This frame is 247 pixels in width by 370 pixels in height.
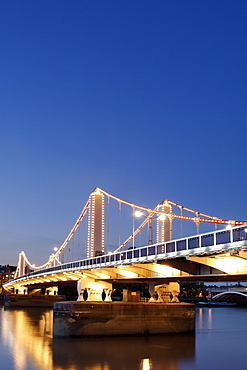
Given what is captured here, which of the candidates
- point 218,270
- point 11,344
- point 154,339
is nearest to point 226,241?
point 218,270

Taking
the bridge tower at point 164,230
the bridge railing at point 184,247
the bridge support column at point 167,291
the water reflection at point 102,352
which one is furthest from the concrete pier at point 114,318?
the bridge tower at point 164,230

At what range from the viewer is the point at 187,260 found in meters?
39.6

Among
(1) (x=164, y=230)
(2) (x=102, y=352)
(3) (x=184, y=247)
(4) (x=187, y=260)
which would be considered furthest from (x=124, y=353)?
(1) (x=164, y=230)

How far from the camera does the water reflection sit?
29438 millimetres

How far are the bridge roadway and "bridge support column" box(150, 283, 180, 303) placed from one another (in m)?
0.90

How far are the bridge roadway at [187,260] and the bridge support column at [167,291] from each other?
90 cm

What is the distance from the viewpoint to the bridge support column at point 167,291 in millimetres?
49906

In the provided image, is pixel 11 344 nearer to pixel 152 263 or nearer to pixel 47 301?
pixel 152 263

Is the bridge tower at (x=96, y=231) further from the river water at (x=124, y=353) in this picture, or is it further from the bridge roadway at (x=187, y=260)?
the river water at (x=124, y=353)

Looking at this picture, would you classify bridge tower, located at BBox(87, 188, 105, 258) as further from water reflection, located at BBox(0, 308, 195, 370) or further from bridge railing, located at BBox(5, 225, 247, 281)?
water reflection, located at BBox(0, 308, 195, 370)

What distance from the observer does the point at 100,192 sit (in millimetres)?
80812

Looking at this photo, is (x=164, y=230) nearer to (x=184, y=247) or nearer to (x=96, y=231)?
(x=96, y=231)

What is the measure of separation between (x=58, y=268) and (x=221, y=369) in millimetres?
48629

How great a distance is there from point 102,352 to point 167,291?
18.3 m
